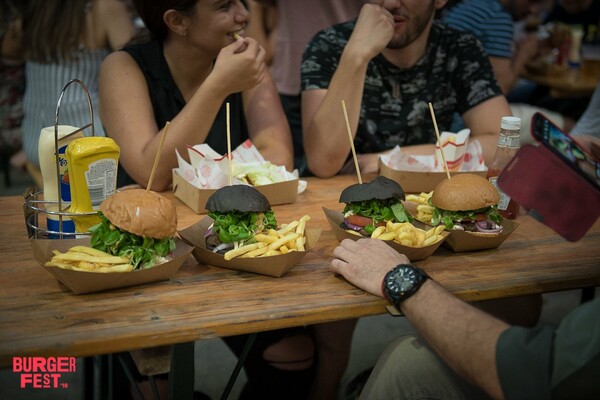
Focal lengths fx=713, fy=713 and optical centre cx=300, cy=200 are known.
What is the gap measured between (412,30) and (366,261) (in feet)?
4.84

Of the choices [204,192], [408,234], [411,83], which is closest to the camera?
[408,234]

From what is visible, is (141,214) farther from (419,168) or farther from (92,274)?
(419,168)

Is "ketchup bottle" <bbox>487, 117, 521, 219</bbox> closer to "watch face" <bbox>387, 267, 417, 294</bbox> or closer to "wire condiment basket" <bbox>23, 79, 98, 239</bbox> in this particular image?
"watch face" <bbox>387, 267, 417, 294</bbox>

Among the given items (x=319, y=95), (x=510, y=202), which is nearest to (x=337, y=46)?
(x=319, y=95)

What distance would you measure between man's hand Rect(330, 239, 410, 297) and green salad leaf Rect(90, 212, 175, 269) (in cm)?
45

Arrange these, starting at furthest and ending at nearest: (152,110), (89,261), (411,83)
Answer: (411,83)
(152,110)
(89,261)

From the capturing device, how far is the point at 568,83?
528cm

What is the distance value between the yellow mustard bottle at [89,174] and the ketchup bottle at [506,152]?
3.84 ft

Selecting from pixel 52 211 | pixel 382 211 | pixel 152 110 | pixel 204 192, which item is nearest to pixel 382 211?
pixel 382 211

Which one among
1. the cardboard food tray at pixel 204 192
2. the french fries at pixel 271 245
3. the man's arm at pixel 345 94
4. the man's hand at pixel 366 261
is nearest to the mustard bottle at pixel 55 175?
the cardboard food tray at pixel 204 192

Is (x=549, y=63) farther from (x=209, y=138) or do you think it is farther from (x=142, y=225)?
(x=142, y=225)

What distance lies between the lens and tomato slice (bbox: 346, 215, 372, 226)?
Answer: 198 cm

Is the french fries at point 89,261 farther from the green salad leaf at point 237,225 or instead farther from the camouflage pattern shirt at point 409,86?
the camouflage pattern shirt at point 409,86

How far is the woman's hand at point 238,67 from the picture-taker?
8.21ft
